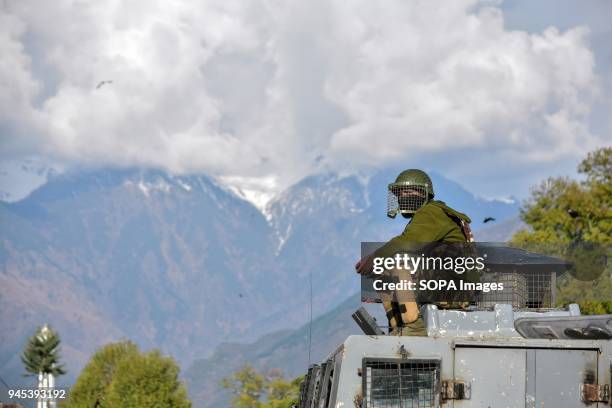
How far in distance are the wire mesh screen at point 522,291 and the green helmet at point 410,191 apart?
0.96m

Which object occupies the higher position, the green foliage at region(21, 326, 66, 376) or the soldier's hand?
the green foliage at region(21, 326, 66, 376)

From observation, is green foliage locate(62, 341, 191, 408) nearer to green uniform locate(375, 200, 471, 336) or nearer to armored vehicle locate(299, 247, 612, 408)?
green uniform locate(375, 200, 471, 336)

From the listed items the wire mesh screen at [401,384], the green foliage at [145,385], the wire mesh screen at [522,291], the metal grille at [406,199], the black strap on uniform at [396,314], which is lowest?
the wire mesh screen at [401,384]

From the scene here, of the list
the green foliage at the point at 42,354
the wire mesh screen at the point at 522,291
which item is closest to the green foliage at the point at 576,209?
the wire mesh screen at the point at 522,291

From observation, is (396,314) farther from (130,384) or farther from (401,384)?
(130,384)

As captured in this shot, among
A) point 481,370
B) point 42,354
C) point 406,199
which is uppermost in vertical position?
point 42,354

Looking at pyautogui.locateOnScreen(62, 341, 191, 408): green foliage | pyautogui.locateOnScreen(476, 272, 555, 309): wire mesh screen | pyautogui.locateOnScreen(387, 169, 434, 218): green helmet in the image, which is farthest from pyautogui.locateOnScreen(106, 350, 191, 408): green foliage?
pyautogui.locateOnScreen(387, 169, 434, 218): green helmet

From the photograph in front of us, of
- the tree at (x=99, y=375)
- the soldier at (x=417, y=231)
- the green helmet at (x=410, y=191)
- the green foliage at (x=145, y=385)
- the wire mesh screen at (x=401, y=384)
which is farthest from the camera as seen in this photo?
the tree at (x=99, y=375)

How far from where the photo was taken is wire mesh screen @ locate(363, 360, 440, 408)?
1028 centimetres

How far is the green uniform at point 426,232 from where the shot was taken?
11.8 meters

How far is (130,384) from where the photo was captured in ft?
319

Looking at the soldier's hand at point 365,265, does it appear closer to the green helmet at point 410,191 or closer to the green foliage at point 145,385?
the green helmet at point 410,191

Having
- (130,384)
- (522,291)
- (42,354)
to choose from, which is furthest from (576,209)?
(42,354)

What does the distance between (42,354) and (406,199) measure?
11768 centimetres
